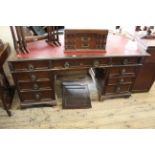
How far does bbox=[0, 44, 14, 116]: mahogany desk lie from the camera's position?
1.63 m

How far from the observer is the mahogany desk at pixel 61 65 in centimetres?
149

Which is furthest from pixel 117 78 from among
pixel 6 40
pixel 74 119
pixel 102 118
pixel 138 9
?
pixel 6 40

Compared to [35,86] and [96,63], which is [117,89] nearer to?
[96,63]

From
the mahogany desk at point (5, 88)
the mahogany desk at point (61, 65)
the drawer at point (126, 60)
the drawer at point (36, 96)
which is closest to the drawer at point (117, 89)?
the mahogany desk at point (61, 65)

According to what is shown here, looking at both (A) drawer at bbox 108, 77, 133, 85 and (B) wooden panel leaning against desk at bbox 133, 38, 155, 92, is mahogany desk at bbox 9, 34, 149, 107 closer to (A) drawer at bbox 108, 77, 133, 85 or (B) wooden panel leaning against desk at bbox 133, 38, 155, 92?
(A) drawer at bbox 108, 77, 133, 85

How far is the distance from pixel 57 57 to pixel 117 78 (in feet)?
2.54

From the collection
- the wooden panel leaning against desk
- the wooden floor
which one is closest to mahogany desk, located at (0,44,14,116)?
the wooden floor

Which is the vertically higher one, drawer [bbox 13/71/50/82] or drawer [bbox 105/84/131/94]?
drawer [bbox 13/71/50/82]

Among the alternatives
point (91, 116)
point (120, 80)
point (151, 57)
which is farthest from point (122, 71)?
point (91, 116)

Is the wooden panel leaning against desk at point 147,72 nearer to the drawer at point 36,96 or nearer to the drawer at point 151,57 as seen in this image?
the drawer at point 151,57

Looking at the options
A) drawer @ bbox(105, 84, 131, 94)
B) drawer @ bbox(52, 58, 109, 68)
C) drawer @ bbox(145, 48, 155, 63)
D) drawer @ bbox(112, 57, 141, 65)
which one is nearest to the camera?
drawer @ bbox(52, 58, 109, 68)

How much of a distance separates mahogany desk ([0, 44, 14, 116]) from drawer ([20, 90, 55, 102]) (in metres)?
0.19

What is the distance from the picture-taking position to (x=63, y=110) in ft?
6.19

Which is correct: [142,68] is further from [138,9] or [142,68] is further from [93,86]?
[138,9]
